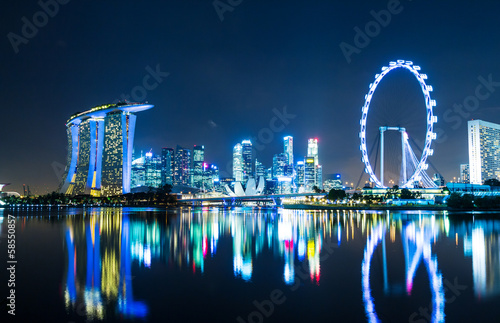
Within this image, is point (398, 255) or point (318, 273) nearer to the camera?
point (318, 273)

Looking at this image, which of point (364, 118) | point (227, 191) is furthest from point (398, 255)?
point (227, 191)

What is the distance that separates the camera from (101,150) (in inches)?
4897

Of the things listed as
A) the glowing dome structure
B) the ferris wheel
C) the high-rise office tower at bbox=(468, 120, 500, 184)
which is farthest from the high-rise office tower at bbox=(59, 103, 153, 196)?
the high-rise office tower at bbox=(468, 120, 500, 184)

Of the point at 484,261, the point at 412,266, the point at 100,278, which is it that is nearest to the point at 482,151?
the point at 484,261

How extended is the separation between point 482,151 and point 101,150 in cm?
12834

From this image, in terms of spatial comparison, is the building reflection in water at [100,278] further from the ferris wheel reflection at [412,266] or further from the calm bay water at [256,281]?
the ferris wheel reflection at [412,266]

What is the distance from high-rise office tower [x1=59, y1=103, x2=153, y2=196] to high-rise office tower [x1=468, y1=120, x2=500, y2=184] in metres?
113

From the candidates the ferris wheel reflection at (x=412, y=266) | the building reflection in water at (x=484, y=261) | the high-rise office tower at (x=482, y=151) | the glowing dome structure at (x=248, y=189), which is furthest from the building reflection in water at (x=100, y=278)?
the high-rise office tower at (x=482, y=151)

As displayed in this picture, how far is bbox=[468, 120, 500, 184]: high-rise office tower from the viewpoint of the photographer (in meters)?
147

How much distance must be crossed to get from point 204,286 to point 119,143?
11344 cm

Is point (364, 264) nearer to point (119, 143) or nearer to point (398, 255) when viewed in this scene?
point (398, 255)

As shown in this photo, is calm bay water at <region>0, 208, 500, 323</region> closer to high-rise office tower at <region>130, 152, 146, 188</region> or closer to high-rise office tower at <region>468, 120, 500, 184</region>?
high-rise office tower at <region>468, 120, 500, 184</region>

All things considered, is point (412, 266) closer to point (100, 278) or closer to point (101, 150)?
point (100, 278)

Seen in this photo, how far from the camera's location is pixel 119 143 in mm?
120500
